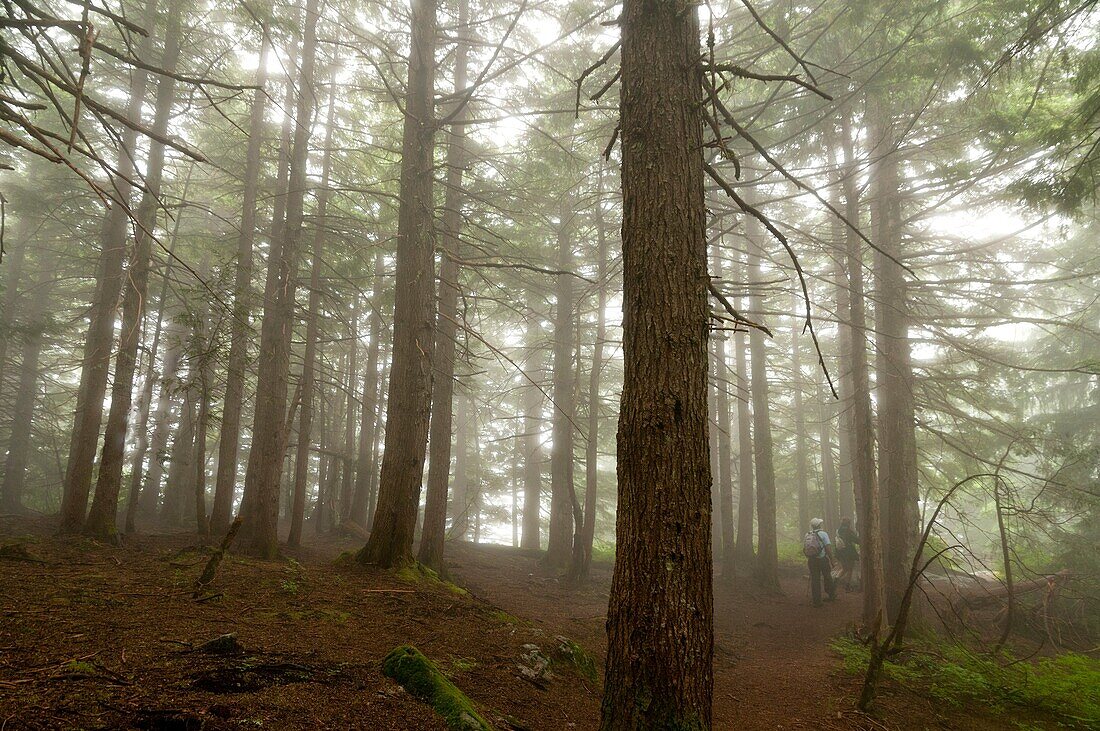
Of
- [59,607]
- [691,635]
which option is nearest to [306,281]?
[59,607]

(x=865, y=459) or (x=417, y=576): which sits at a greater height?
(x=865, y=459)

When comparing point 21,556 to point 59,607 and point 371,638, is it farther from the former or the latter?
point 371,638

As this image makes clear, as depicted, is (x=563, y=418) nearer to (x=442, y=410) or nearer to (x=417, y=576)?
(x=442, y=410)

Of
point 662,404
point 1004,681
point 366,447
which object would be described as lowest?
point 1004,681

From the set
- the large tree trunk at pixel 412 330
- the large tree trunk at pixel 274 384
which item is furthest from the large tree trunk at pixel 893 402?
the large tree trunk at pixel 274 384

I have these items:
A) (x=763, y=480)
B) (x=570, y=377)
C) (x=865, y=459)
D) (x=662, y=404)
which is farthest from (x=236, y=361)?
(x=763, y=480)

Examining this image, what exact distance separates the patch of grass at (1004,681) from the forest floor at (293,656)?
0.33 metres

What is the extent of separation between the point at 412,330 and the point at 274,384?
4231 millimetres

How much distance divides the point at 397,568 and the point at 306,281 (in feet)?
25.7

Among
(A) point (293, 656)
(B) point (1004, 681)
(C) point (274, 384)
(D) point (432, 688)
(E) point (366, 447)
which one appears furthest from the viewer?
(E) point (366, 447)

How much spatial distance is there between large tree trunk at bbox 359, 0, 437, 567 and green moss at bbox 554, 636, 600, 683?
2930mm

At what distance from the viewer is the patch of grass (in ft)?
19.6

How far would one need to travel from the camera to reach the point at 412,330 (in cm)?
859

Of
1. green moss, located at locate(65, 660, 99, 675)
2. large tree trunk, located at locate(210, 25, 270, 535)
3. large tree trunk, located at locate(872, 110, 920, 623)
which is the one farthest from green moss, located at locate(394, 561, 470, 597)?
large tree trunk, located at locate(872, 110, 920, 623)
